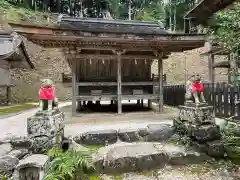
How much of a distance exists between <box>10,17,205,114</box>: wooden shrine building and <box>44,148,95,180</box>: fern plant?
3814mm

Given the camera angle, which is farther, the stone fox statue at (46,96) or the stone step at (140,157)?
the stone fox statue at (46,96)

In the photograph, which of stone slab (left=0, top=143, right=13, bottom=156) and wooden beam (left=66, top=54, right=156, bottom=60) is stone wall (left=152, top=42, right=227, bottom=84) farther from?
stone slab (left=0, top=143, right=13, bottom=156)

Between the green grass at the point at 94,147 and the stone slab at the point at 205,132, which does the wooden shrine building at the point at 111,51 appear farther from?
the stone slab at the point at 205,132

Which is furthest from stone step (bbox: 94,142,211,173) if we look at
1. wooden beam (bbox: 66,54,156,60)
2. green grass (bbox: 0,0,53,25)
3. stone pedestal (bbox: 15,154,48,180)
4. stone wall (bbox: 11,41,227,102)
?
green grass (bbox: 0,0,53,25)

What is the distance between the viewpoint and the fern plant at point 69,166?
3.28 m

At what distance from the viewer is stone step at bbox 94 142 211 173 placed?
13.2ft

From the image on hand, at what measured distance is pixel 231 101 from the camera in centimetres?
667

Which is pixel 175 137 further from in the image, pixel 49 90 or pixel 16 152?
pixel 16 152

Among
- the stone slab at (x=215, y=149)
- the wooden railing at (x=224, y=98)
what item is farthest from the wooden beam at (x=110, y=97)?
the stone slab at (x=215, y=149)

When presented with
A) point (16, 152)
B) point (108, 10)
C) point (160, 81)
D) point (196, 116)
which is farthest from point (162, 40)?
point (108, 10)

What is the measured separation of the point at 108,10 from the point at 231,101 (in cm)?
2875

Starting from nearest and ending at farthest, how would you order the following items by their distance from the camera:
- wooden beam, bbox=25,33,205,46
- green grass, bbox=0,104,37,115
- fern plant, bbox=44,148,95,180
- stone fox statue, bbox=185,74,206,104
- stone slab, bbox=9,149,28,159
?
fern plant, bbox=44,148,95,180, stone slab, bbox=9,149,28,159, stone fox statue, bbox=185,74,206,104, wooden beam, bbox=25,33,205,46, green grass, bbox=0,104,37,115

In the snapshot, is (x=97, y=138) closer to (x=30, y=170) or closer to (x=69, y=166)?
(x=69, y=166)

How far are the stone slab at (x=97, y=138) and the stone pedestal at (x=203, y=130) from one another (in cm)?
183
